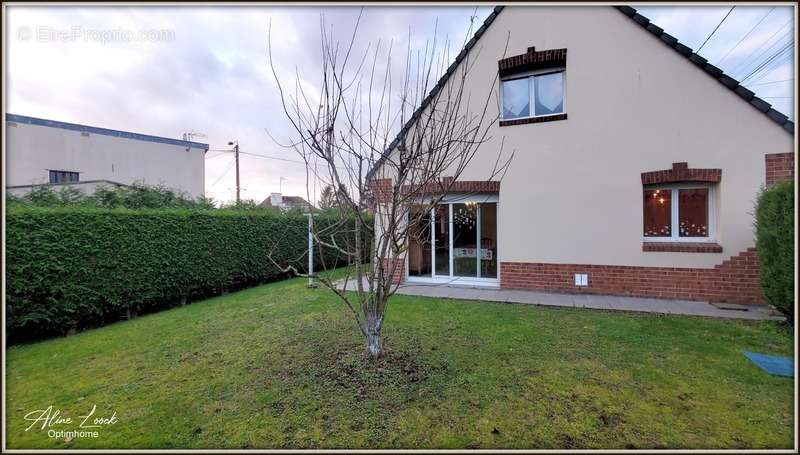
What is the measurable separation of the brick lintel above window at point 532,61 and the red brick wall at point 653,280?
4843mm

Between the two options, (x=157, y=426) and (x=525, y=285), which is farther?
(x=525, y=285)

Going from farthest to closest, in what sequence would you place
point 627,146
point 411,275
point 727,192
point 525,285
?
point 411,275
point 525,285
point 627,146
point 727,192

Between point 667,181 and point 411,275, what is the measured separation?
6.48m

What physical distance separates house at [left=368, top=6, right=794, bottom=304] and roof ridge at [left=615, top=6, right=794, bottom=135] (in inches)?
0.8

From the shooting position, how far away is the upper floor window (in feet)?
60.8

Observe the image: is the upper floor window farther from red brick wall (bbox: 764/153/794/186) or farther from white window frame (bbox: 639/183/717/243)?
red brick wall (bbox: 764/153/794/186)

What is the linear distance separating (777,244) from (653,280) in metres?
2.19

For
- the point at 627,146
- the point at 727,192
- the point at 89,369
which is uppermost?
the point at 627,146

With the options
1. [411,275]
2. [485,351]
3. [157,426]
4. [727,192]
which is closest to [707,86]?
[727,192]

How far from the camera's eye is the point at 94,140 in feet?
65.6

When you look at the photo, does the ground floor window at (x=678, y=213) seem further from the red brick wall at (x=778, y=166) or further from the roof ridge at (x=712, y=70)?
the roof ridge at (x=712, y=70)

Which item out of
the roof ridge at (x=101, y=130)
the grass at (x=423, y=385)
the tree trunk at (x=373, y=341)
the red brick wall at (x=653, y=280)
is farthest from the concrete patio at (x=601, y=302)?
the roof ridge at (x=101, y=130)

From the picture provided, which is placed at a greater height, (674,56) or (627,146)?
(674,56)

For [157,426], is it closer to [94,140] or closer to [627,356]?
[627,356]
